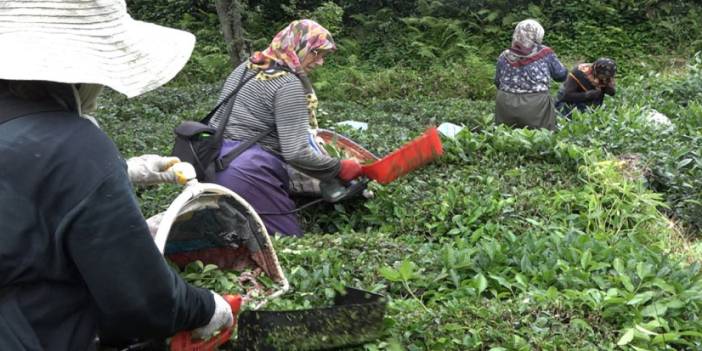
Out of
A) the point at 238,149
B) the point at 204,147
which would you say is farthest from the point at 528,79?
the point at 204,147

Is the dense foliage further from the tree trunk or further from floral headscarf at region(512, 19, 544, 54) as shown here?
floral headscarf at region(512, 19, 544, 54)

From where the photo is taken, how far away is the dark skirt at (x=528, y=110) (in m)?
A: 7.85

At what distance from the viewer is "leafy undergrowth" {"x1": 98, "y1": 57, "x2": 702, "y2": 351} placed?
2855mm

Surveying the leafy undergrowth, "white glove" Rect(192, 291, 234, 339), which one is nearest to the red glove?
the leafy undergrowth

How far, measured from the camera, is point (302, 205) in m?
5.21

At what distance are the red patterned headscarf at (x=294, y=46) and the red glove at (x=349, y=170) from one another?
65 centimetres

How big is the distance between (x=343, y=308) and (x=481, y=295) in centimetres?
83

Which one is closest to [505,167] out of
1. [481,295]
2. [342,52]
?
[481,295]

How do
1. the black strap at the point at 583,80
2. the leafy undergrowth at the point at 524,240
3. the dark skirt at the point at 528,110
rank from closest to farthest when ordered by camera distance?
1. the leafy undergrowth at the point at 524,240
2. the dark skirt at the point at 528,110
3. the black strap at the point at 583,80

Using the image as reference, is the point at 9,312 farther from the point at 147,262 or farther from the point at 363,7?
the point at 363,7

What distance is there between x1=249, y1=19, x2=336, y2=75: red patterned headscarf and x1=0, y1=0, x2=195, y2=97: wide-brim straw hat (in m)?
2.46

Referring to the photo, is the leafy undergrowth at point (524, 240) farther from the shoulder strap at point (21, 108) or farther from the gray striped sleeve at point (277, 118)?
the shoulder strap at point (21, 108)

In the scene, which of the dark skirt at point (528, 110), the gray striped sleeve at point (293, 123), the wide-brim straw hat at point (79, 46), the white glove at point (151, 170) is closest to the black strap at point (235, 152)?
the gray striped sleeve at point (293, 123)

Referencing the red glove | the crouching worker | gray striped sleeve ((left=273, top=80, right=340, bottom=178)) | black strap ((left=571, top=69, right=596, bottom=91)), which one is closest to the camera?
gray striped sleeve ((left=273, top=80, right=340, bottom=178))
